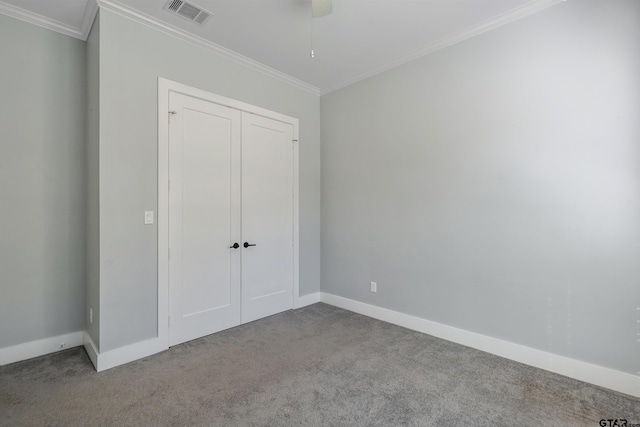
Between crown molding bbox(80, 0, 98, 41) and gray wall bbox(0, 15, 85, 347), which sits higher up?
crown molding bbox(80, 0, 98, 41)

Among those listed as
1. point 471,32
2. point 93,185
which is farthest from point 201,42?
point 471,32

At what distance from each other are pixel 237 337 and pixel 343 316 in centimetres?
130

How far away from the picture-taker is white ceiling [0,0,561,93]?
2.45 metres

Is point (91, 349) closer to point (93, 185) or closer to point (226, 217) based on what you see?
point (93, 185)

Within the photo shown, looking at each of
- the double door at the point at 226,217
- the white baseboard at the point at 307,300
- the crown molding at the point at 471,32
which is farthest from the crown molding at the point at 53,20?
the white baseboard at the point at 307,300

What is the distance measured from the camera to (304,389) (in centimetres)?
218

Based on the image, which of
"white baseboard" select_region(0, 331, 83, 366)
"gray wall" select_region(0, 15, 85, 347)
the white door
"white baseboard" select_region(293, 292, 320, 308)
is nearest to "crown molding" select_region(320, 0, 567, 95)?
the white door

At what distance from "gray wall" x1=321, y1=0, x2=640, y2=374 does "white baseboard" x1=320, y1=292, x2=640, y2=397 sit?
63mm

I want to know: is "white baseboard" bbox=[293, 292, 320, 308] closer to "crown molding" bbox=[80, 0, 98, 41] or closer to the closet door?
the closet door

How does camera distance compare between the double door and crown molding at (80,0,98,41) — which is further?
the double door

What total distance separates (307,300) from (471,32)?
140 inches

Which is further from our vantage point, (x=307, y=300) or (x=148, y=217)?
(x=307, y=300)

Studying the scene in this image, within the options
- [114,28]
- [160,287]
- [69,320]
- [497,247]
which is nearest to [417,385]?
Answer: [497,247]

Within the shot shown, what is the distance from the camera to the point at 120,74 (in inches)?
100.0
